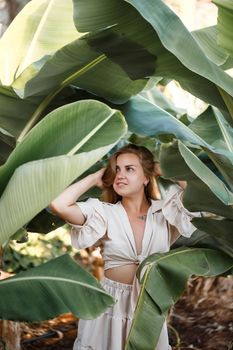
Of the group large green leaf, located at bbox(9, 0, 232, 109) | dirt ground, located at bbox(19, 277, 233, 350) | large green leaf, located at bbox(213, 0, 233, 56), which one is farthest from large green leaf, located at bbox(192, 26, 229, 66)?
dirt ground, located at bbox(19, 277, 233, 350)

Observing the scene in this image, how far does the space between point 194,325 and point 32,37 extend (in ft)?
8.64

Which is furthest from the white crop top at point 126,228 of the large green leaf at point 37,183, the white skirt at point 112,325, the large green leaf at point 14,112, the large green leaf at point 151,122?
the large green leaf at point 37,183

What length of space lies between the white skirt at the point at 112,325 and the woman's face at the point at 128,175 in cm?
40

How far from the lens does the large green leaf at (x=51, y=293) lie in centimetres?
234

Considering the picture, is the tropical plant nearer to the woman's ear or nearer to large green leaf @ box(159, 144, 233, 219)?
large green leaf @ box(159, 144, 233, 219)

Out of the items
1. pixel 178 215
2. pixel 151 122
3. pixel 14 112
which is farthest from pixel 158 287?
pixel 14 112

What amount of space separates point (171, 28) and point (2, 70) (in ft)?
3.86

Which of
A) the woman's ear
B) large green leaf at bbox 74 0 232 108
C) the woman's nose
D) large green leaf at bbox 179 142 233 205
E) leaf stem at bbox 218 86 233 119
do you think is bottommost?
the woman's ear

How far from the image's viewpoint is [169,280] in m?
2.68

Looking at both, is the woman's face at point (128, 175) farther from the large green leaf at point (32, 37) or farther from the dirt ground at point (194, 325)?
the dirt ground at point (194, 325)

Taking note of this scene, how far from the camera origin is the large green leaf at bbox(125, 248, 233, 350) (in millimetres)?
2594

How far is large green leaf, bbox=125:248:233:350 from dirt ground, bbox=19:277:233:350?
1.66m

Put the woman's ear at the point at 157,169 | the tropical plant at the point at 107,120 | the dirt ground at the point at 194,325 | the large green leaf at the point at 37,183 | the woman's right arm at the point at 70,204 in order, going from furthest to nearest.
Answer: the dirt ground at the point at 194,325
the woman's ear at the point at 157,169
the woman's right arm at the point at 70,204
the tropical plant at the point at 107,120
the large green leaf at the point at 37,183

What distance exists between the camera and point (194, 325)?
15.9ft
